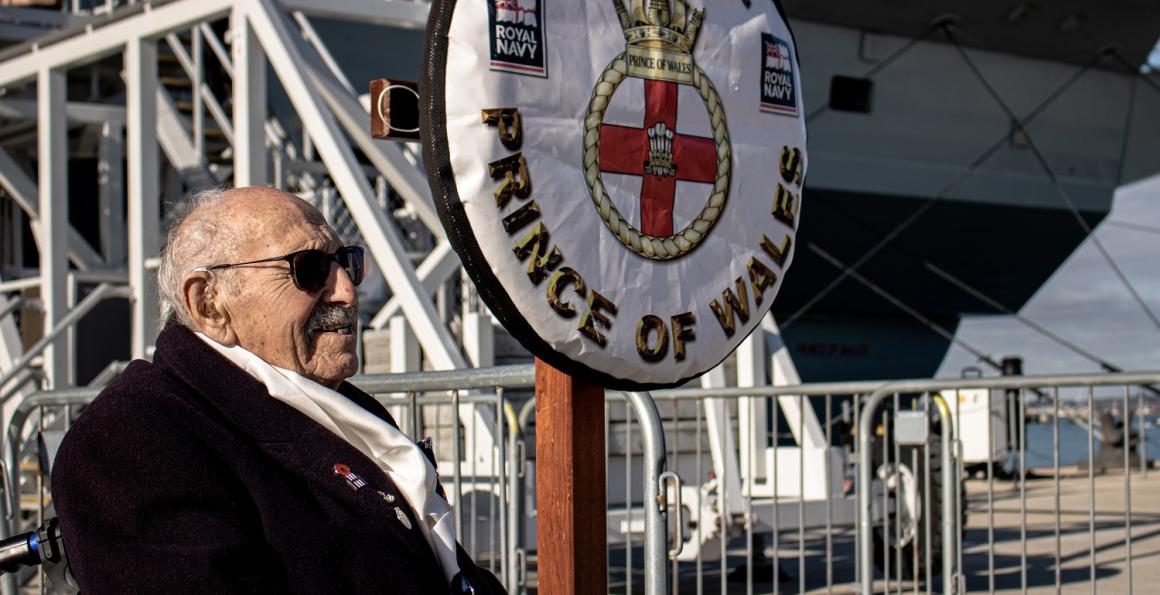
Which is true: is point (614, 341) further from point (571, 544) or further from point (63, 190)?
point (63, 190)

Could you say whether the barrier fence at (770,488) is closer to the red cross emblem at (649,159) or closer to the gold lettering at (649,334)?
the gold lettering at (649,334)

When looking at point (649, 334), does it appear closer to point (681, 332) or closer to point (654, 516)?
point (681, 332)

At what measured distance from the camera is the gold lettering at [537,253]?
2326 mm

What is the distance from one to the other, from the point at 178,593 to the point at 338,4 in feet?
28.4

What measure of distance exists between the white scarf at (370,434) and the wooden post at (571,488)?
23cm

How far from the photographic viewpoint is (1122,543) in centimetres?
993

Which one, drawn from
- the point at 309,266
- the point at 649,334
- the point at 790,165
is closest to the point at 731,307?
the point at 649,334

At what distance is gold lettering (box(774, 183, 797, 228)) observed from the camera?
9.02 feet

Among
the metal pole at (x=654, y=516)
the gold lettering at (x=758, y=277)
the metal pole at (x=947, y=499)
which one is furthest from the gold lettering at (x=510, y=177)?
the metal pole at (x=947, y=499)

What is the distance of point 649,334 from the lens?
8.21 ft

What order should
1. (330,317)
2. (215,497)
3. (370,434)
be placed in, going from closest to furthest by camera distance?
1. (215,497)
2. (370,434)
3. (330,317)

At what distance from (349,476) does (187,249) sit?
1.79 feet

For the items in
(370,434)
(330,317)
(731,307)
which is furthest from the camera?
(731,307)

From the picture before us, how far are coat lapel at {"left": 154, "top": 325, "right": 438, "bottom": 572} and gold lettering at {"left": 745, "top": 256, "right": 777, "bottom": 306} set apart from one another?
0.81m
